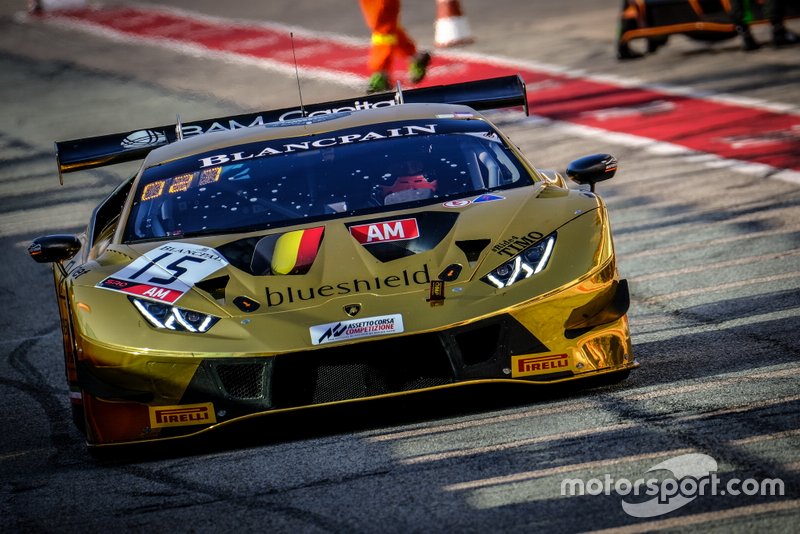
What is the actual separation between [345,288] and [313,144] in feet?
5.07

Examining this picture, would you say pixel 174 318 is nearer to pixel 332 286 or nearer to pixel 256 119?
pixel 332 286

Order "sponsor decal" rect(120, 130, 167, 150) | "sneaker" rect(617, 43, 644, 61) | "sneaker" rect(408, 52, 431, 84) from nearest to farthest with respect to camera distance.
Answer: "sponsor decal" rect(120, 130, 167, 150) → "sneaker" rect(408, 52, 431, 84) → "sneaker" rect(617, 43, 644, 61)

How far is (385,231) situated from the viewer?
19.9 feet

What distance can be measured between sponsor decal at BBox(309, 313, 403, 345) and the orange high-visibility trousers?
1110 centimetres

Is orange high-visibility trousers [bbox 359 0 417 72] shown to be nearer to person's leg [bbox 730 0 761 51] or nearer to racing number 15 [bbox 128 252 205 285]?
person's leg [bbox 730 0 761 51]

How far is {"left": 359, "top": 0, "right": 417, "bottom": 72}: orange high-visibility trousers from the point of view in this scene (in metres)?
16.2

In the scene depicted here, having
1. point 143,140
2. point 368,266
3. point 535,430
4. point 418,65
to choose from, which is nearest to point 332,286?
point 368,266

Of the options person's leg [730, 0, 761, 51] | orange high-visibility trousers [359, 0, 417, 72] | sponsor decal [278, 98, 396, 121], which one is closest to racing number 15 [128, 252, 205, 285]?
sponsor decal [278, 98, 396, 121]

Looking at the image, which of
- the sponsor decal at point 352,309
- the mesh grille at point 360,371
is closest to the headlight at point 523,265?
the mesh grille at point 360,371

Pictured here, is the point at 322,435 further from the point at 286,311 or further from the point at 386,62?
the point at 386,62

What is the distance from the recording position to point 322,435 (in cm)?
563

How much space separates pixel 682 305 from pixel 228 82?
14227mm

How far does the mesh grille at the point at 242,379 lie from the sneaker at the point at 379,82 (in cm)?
1020

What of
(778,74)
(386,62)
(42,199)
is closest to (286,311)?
(42,199)
